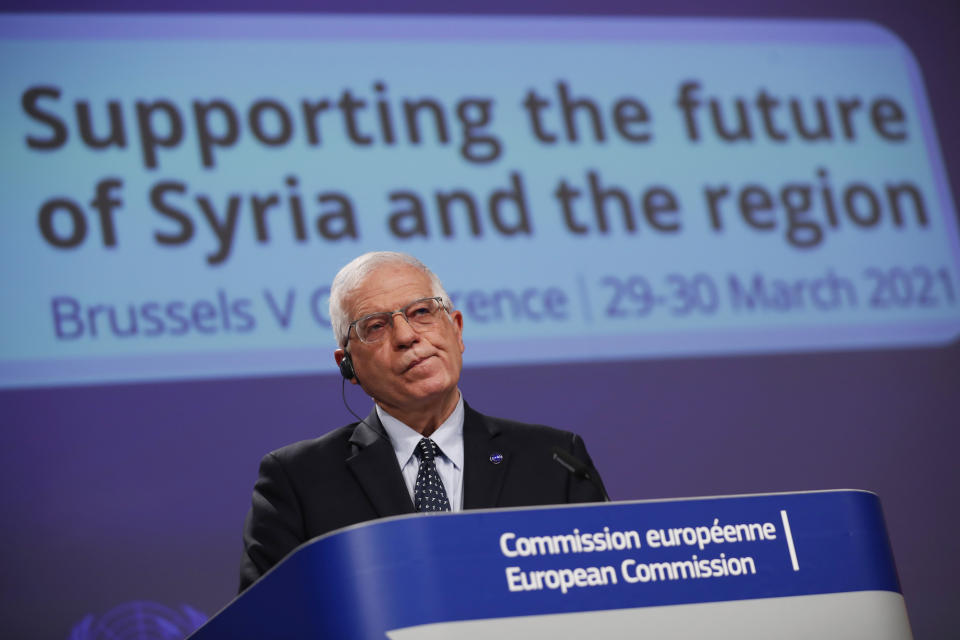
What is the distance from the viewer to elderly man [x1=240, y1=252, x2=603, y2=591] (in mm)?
2160

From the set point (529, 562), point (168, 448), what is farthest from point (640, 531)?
point (168, 448)

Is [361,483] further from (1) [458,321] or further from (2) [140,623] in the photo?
(2) [140,623]

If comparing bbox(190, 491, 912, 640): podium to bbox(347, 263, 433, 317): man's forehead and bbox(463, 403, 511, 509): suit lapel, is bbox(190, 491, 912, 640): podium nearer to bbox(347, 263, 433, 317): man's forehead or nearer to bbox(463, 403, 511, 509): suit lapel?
bbox(463, 403, 511, 509): suit lapel

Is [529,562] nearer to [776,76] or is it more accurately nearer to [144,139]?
[144,139]

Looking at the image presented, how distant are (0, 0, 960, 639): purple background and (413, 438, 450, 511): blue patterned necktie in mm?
1152

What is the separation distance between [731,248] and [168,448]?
194cm

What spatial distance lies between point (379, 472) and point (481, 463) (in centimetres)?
20

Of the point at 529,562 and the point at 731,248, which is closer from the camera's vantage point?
the point at 529,562

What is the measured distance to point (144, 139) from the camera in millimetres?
3469

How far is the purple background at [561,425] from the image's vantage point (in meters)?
3.20

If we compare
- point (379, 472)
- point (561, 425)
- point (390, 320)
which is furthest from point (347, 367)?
point (561, 425)

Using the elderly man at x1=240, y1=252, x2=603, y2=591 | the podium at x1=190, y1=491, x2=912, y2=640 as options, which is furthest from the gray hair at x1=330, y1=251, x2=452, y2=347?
the podium at x1=190, y1=491, x2=912, y2=640

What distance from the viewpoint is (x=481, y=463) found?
7.32 feet

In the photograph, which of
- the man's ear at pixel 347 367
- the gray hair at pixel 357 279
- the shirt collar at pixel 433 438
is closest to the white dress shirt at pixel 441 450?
the shirt collar at pixel 433 438
